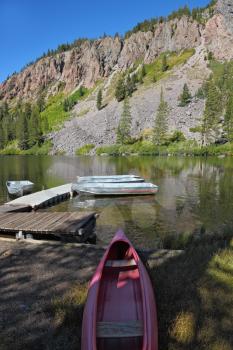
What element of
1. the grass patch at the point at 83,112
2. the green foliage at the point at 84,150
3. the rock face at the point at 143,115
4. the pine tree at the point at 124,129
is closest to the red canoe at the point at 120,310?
the rock face at the point at 143,115

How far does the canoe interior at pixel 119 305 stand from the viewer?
4.99m

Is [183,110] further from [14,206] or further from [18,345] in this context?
[18,345]

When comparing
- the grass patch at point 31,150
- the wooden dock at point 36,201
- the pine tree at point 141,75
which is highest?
the pine tree at point 141,75

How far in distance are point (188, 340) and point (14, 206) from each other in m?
17.1

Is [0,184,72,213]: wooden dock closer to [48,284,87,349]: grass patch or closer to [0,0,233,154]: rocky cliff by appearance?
[48,284,87,349]: grass patch

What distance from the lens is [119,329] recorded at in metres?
5.13

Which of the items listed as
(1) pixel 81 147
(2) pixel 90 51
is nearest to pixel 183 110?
(1) pixel 81 147

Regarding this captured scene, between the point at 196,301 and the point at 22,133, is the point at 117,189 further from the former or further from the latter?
the point at 22,133

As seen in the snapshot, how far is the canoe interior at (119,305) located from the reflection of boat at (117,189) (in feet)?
61.1

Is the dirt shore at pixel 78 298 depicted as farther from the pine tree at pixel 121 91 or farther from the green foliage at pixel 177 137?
the pine tree at pixel 121 91

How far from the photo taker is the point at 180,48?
16062 centimetres

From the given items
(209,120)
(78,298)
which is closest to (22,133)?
(209,120)

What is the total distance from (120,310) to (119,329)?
0.73 m

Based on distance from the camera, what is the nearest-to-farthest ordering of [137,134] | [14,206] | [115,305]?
[115,305] → [14,206] → [137,134]
